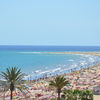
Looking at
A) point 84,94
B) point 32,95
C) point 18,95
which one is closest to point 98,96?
point 84,94

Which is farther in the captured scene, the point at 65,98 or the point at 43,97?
the point at 43,97

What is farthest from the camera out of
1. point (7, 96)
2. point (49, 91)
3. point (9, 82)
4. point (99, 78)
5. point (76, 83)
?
point (99, 78)

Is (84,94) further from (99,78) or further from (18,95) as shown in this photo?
(99,78)

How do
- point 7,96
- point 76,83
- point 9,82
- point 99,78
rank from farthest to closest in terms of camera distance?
point 99,78 → point 76,83 → point 7,96 → point 9,82

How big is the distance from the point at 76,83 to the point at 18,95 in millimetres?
13323

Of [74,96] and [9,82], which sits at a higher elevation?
[9,82]

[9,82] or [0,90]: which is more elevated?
[9,82]

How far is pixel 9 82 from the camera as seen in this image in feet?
63.1

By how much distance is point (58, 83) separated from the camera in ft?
73.3

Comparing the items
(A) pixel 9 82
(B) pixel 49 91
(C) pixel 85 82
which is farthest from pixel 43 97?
(C) pixel 85 82

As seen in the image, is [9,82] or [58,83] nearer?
[9,82]

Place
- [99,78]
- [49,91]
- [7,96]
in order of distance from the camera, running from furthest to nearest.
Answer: [99,78] < [49,91] < [7,96]

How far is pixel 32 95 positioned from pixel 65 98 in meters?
9.82

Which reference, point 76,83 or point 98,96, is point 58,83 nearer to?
point 98,96
